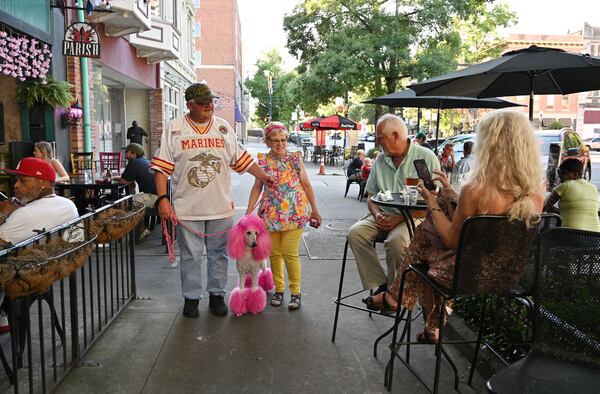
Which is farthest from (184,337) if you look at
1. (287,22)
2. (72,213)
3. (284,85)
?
(284,85)

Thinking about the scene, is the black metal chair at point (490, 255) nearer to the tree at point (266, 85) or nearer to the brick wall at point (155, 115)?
the brick wall at point (155, 115)

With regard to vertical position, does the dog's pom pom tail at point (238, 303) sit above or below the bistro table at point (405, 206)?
below

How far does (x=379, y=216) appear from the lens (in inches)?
160

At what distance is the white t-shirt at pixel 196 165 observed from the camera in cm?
420

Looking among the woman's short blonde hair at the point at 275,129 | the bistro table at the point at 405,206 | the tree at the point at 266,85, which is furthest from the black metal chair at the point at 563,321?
the tree at the point at 266,85

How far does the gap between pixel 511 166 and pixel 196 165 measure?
2.54m

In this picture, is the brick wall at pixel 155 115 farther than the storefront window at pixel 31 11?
Yes

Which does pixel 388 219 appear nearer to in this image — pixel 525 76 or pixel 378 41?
pixel 525 76

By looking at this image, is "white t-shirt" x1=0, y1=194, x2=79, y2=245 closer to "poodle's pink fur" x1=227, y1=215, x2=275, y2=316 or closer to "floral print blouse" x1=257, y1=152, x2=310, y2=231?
"poodle's pink fur" x1=227, y1=215, x2=275, y2=316

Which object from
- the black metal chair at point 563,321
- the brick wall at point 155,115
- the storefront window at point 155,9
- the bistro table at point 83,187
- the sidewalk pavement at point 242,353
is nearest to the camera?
the black metal chair at point 563,321

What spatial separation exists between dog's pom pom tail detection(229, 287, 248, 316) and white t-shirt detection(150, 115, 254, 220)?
686mm

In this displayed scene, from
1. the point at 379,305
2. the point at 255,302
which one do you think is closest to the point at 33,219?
the point at 255,302

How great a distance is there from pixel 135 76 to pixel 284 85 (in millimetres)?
51259

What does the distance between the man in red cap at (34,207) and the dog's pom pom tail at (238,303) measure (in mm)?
1499
